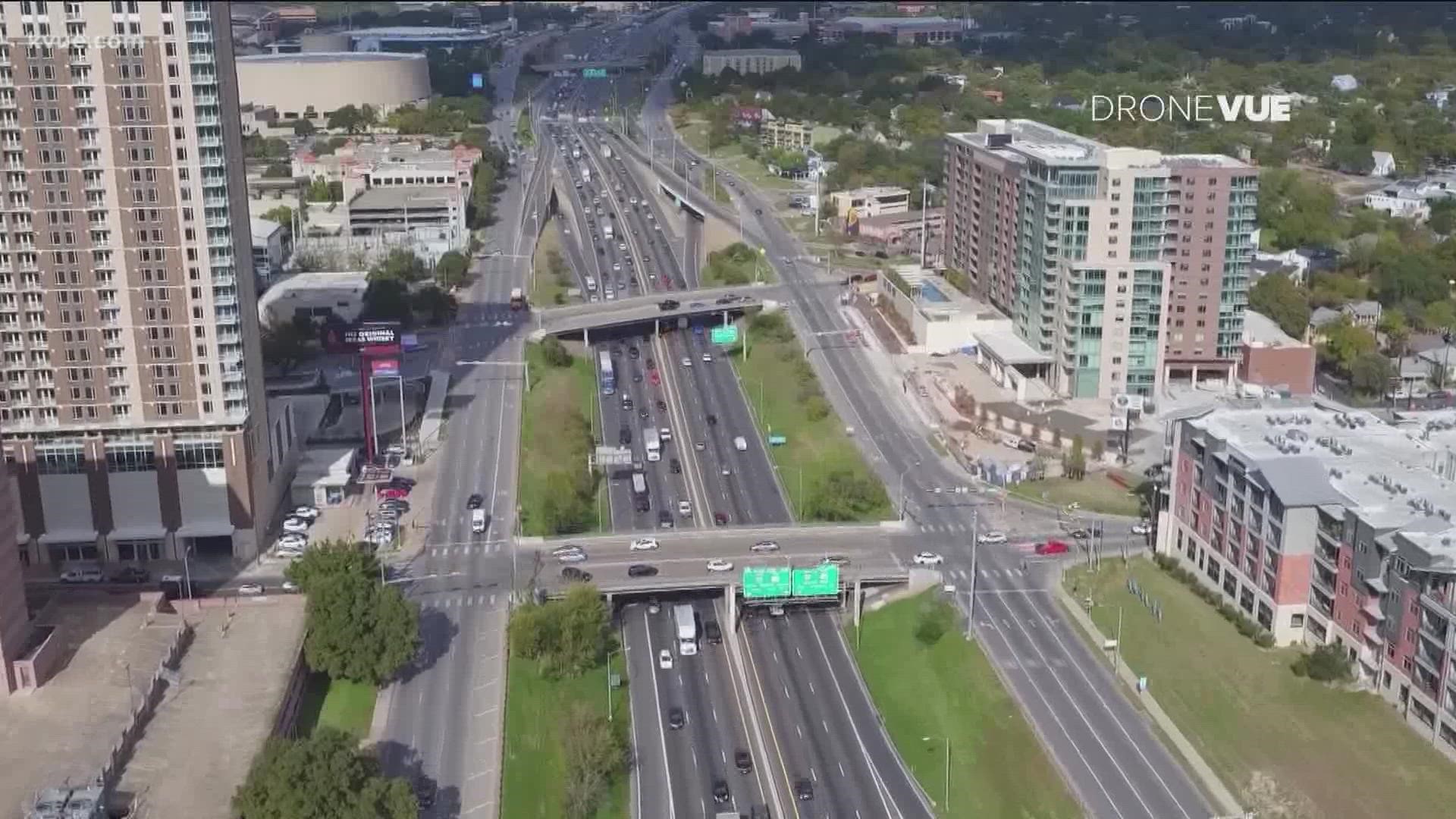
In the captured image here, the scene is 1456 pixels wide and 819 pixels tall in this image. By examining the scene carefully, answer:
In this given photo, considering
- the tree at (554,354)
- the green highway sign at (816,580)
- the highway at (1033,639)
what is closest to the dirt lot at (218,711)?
the green highway sign at (816,580)

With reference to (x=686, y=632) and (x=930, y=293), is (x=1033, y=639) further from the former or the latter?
(x=930, y=293)

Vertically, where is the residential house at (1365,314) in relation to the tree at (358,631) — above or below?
above

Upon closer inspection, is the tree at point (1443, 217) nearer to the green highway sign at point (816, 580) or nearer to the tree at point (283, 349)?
the green highway sign at point (816, 580)

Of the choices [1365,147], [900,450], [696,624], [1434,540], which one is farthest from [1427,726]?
[1365,147]

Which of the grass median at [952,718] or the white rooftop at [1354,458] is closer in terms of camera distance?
the grass median at [952,718]

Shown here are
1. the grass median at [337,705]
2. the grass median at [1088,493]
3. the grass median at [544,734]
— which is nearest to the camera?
the grass median at [544,734]

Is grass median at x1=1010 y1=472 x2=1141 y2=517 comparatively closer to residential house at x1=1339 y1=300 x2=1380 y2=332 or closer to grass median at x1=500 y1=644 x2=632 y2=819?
grass median at x1=500 y1=644 x2=632 y2=819

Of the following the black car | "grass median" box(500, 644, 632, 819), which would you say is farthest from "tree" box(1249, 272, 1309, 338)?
the black car
